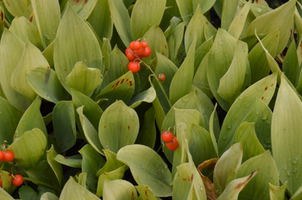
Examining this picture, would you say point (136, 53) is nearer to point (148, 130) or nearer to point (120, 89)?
point (120, 89)

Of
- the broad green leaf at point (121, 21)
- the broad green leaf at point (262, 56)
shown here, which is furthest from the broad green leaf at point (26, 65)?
the broad green leaf at point (262, 56)

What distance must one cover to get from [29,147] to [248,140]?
0.55 m

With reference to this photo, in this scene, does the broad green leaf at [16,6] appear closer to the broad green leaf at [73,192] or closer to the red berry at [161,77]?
the red berry at [161,77]

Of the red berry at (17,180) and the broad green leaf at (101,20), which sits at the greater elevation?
the broad green leaf at (101,20)

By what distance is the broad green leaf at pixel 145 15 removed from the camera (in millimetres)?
1192

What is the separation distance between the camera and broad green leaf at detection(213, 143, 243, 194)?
0.77 meters

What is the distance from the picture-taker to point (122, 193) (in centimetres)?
81

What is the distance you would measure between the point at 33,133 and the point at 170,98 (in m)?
0.39

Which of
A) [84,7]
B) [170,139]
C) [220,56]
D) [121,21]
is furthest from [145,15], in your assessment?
[170,139]

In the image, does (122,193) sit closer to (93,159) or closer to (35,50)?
(93,159)

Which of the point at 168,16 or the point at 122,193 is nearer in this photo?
the point at 122,193

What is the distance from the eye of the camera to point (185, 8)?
129 centimetres

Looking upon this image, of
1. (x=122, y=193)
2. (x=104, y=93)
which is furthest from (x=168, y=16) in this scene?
(x=122, y=193)

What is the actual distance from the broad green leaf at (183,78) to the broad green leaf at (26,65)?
0.38 m
